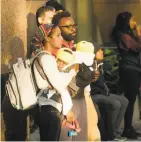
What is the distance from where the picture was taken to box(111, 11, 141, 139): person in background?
4504 millimetres

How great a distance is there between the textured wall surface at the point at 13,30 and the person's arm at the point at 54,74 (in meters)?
0.35

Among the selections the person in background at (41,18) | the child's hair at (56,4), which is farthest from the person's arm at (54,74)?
the child's hair at (56,4)

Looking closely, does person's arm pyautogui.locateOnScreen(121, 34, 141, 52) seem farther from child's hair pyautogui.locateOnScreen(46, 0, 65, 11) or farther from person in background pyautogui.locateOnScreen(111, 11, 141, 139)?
child's hair pyautogui.locateOnScreen(46, 0, 65, 11)

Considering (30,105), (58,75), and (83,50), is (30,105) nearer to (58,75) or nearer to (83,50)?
(58,75)

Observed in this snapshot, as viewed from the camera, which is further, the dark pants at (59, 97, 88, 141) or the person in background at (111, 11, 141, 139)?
A: the person in background at (111, 11, 141, 139)

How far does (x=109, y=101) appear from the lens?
4492mm

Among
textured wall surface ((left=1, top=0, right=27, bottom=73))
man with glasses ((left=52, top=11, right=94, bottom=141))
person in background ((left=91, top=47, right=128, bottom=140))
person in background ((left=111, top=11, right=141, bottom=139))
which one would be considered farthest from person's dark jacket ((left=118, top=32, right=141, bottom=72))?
textured wall surface ((left=1, top=0, right=27, bottom=73))

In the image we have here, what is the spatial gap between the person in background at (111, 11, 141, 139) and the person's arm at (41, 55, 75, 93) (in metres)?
0.56

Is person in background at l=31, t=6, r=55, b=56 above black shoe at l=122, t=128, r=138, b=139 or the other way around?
above

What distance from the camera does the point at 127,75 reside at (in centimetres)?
457

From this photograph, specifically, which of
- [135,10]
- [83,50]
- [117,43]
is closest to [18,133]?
[83,50]

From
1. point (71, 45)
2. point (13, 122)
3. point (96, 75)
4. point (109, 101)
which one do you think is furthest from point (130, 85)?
point (13, 122)

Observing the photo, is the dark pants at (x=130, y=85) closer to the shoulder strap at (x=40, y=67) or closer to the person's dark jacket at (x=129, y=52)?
the person's dark jacket at (x=129, y=52)

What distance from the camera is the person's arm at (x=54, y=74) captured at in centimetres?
418
